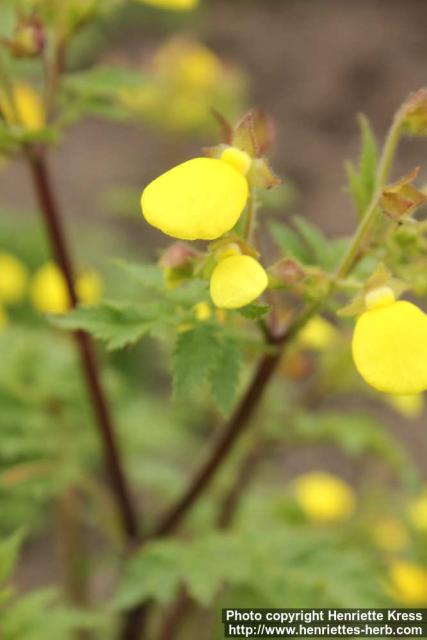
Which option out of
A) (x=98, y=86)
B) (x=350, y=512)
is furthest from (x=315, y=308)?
(x=350, y=512)

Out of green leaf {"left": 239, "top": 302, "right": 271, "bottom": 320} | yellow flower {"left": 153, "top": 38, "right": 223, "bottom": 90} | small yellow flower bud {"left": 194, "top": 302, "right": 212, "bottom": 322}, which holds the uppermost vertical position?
green leaf {"left": 239, "top": 302, "right": 271, "bottom": 320}

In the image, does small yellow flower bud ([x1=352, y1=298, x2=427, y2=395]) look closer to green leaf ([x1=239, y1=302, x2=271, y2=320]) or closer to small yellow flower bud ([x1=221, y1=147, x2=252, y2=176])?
green leaf ([x1=239, y1=302, x2=271, y2=320])

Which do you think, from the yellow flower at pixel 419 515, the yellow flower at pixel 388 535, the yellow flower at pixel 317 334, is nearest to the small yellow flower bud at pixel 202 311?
Answer: the yellow flower at pixel 317 334

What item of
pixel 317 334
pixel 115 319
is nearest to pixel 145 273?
pixel 115 319

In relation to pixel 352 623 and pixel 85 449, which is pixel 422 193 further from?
pixel 85 449

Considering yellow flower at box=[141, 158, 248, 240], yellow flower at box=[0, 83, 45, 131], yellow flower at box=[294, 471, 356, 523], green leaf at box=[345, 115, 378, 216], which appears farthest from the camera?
yellow flower at box=[294, 471, 356, 523]

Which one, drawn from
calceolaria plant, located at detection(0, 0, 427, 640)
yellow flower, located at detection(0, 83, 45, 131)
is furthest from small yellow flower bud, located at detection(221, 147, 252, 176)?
yellow flower, located at detection(0, 83, 45, 131)

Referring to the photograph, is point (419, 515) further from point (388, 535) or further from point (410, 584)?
point (388, 535)
